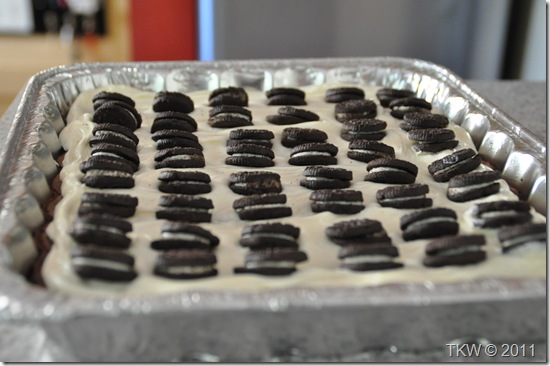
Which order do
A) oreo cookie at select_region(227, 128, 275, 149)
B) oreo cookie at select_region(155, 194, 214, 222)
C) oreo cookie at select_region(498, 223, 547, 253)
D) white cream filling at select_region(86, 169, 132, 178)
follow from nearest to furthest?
oreo cookie at select_region(498, 223, 547, 253)
oreo cookie at select_region(155, 194, 214, 222)
white cream filling at select_region(86, 169, 132, 178)
oreo cookie at select_region(227, 128, 275, 149)

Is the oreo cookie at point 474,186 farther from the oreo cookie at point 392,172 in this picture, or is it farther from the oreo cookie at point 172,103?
the oreo cookie at point 172,103

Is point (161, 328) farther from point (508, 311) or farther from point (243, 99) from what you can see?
point (243, 99)

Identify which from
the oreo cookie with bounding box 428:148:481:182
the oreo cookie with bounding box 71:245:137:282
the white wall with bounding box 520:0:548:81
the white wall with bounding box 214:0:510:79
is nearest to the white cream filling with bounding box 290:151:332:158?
the oreo cookie with bounding box 428:148:481:182

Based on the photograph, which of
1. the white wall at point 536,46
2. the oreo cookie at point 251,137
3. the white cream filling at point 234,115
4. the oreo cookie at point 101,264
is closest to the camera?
the oreo cookie at point 101,264

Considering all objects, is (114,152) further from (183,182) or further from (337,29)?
(337,29)

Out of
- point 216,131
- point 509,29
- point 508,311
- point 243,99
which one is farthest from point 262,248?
point 509,29

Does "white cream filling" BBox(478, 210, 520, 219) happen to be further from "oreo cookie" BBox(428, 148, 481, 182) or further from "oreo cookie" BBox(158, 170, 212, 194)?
"oreo cookie" BBox(158, 170, 212, 194)

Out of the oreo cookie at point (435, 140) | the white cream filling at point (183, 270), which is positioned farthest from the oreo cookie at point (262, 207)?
the oreo cookie at point (435, 140)

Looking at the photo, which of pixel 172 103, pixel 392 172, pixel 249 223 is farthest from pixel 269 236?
pixel 172 103
